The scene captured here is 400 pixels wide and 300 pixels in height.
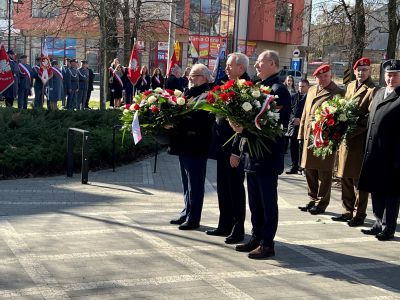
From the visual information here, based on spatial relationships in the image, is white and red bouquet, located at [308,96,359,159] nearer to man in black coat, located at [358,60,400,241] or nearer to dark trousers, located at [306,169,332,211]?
man in black coat, located at [358,60,400,241]

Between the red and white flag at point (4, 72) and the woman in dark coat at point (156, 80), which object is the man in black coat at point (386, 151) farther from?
the woman in dark coat at point (156, 80)

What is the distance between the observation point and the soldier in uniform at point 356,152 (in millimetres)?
8625

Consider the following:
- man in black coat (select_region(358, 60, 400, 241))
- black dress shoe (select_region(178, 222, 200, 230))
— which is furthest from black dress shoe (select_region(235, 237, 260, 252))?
man in black coat (select_region(358, 60, 400, 241))

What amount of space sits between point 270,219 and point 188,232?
1437 mm

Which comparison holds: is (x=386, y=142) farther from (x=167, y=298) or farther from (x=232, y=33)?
(x=232, y=33)

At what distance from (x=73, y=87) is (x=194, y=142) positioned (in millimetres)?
18227

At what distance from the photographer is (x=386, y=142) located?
25.7 ft

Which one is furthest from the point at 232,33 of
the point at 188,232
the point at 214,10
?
the point at 188,232

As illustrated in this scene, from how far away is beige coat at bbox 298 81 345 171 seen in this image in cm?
928

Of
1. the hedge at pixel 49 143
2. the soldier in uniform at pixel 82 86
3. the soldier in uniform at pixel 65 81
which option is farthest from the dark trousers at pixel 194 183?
the soldier in uniform at pixel 82 86

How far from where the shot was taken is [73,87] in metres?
25.3

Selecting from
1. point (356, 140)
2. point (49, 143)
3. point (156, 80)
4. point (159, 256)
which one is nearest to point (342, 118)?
point (356, 140)

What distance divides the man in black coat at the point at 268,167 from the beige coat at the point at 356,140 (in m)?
2.22

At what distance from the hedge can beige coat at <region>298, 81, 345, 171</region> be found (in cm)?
367
